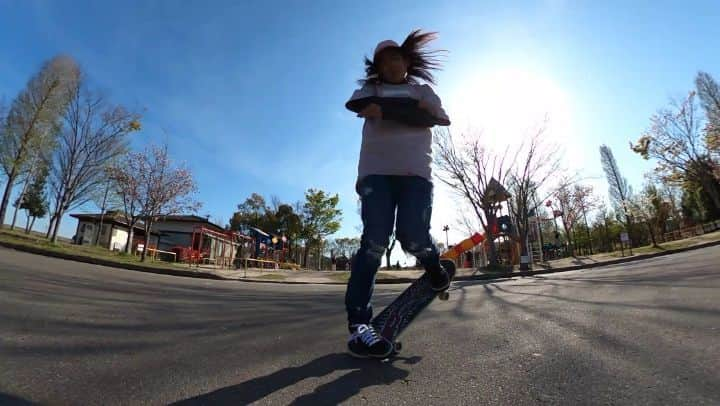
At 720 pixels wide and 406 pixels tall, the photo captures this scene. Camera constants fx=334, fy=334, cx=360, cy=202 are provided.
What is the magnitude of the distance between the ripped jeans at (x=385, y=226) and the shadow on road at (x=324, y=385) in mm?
335

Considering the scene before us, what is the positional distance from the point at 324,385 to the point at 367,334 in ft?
1.64

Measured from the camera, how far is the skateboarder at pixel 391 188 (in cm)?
213

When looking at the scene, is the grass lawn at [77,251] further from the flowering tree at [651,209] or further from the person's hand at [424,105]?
the flowering tree at [651,209]

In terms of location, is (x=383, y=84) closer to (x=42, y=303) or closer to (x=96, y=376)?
(x=96, y=376)

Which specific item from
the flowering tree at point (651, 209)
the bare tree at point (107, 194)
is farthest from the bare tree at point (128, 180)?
the flowering tree at point (651, 209)

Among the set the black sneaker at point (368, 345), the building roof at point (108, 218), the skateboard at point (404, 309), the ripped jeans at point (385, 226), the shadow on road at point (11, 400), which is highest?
the building roof at point (108, 218)

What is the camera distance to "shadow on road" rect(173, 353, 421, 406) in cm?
127

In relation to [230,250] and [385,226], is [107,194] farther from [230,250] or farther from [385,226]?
[385,226]

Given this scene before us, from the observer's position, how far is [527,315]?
8.99 ft

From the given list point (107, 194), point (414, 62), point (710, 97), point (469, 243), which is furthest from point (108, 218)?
point (710, 97)

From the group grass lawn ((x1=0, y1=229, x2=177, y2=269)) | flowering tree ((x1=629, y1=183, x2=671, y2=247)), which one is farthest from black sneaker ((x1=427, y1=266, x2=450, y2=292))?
flowering tree ((x1=629, y1=183, x2=671, y2=247))

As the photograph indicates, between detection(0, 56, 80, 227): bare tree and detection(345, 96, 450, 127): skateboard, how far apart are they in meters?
28.4

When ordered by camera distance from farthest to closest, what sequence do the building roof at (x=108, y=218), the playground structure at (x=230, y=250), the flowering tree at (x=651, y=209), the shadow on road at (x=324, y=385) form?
the building roof at (x=108, y=218) < the flowering tree at (x=651, y=209) < the playground structure at (x=230, y=250) < the shadow on road at (x=324, y=385)

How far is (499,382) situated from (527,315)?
157cm
